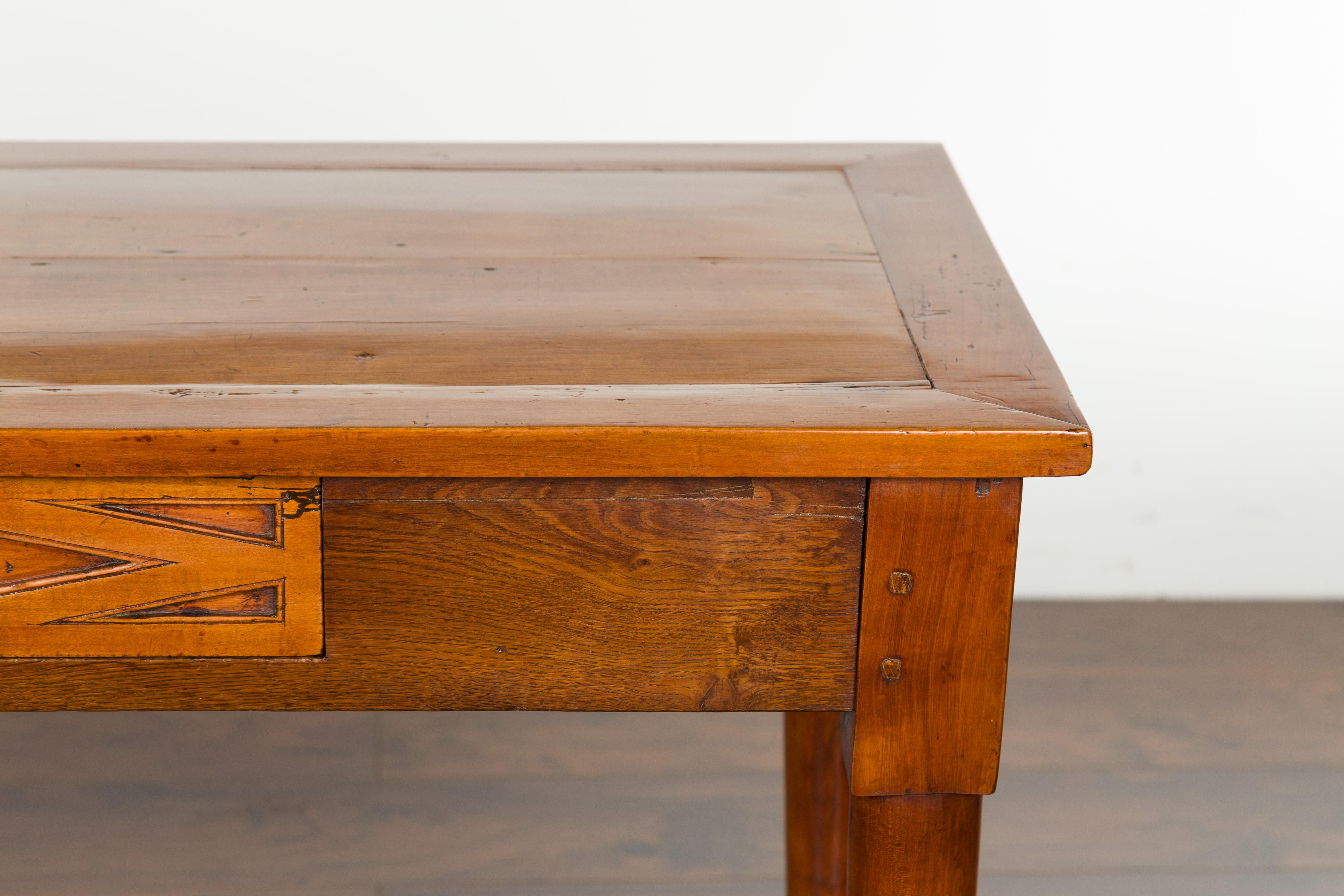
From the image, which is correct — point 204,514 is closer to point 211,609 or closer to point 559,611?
point 211,609

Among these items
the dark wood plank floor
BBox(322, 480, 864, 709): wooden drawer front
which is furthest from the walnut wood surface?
the dark wood plank floor

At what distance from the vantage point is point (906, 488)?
0.57 meters

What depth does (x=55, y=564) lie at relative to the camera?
580 mm

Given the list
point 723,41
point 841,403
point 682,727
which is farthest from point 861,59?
point 841,403

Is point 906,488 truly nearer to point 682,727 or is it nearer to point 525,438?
point 525,438

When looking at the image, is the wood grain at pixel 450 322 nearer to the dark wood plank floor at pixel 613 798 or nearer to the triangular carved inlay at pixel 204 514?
the triangular carved inlay at pixel 204 514

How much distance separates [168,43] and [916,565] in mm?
1256

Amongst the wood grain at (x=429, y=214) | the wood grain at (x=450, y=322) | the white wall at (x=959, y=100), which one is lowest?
the wood grain at (x=450, y=322)

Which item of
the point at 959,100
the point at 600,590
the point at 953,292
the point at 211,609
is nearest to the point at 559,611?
the point at 600,590

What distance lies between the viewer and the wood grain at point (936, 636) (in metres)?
0.57

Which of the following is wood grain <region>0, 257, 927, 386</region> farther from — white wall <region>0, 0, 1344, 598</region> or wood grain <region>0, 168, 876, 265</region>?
white wall <region>0, 0, 1344, 598</region>

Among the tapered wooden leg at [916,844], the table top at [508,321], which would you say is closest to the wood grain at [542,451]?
the table top at [508,321]

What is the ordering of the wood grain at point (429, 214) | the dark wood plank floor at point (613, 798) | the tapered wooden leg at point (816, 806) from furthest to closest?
the dark wood plank floor at point (613, 798)
the tapered wooden leg at point (816, 806)
the wood grain at point (429, 214)

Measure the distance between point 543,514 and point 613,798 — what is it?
2.69ft
